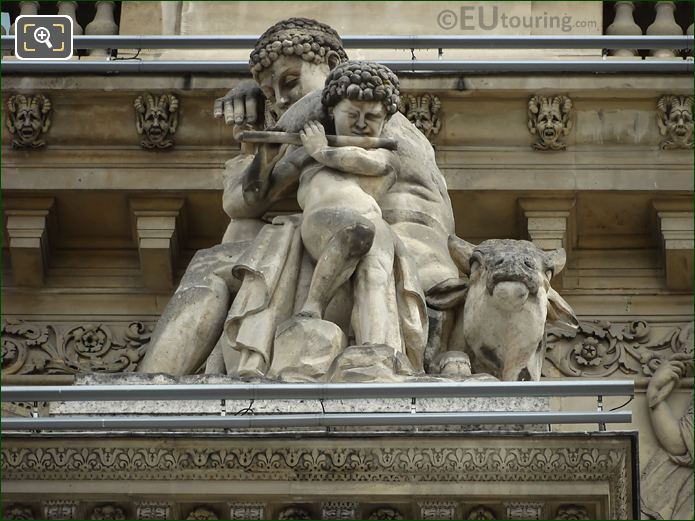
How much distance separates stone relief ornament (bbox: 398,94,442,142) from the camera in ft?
62.7

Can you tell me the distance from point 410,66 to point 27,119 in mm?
2639

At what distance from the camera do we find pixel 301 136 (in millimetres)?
15203

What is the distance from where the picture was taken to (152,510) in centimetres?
1366

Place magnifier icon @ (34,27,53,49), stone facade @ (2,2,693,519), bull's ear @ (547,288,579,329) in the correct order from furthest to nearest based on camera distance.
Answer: stone facade @ (2,2,693,519), magnifier icon @ (34,27,53,49), bull's ear @ (547,288,579,329)

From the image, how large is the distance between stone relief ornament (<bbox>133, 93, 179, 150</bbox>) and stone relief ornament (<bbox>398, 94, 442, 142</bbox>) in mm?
1146

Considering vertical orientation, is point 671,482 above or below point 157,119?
below

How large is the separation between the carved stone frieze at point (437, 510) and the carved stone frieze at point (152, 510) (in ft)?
2.95

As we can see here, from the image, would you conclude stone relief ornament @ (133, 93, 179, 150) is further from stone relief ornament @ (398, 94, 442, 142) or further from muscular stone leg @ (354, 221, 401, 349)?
muscular stone leg @ (354, 221, 401, 349)

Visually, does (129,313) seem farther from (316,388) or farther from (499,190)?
(316,388)

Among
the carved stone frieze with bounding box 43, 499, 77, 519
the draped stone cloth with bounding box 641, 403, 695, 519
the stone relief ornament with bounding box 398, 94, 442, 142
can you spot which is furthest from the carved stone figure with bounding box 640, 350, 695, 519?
the carved stone frieze with bounding box 43, 499, 77, 519

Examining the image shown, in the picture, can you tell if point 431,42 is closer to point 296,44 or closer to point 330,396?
point 296,44

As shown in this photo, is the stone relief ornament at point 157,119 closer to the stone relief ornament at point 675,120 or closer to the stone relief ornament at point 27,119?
the stone relief ornament at point 27,119

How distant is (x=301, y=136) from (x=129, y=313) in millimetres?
4091

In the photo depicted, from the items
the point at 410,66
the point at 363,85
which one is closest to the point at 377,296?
the point at 363,85
